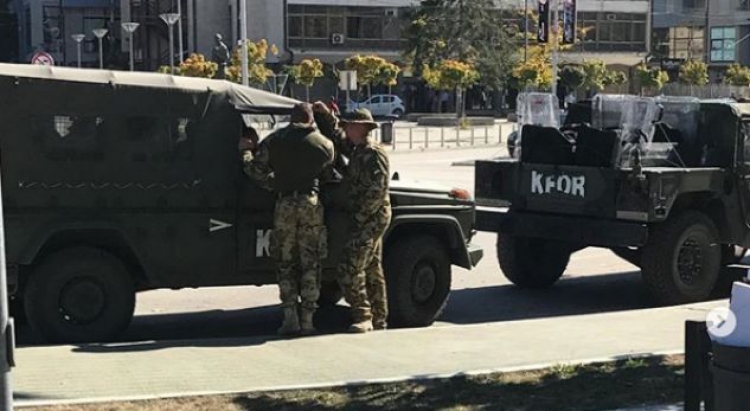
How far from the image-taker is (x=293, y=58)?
74750 mm

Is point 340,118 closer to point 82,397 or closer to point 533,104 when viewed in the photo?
point 82,397

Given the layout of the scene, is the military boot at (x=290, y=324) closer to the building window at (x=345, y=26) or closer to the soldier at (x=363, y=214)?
the soldier at (x=363, y=214)

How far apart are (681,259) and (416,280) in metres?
→ 2.91

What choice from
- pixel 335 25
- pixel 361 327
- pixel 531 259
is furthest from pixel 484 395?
pixel 335 25

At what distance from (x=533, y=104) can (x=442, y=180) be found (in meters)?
12.4

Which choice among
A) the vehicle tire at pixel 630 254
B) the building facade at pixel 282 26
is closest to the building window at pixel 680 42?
the building facade at pixel 282 26

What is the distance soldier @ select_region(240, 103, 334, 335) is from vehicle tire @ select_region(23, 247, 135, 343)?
1244mm

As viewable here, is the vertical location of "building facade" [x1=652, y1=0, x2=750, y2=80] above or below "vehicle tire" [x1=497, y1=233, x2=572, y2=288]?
above

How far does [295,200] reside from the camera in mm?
8227

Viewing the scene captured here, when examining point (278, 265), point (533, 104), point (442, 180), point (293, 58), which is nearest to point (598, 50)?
point (293, 58)

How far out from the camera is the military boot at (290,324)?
8406 millimetres

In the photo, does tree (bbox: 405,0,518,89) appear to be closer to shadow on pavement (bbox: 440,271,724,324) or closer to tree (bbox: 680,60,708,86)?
tree (bbox: 680,60,708,86)

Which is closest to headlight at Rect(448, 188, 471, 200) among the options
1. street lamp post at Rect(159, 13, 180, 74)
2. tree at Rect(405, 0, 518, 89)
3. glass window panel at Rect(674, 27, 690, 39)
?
street lamp post at Rect(159, 13, 180, 74)

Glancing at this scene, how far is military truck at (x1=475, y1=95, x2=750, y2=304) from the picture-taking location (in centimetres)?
1016
